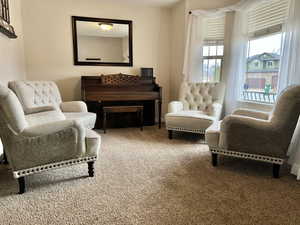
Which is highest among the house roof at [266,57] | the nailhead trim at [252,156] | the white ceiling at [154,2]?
the white ceiling at [154,2]

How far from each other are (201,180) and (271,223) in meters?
0.63

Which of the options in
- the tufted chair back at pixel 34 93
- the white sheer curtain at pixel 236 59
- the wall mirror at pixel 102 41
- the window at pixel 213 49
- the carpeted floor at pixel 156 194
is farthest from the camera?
the wall mirror at pixel 102 41

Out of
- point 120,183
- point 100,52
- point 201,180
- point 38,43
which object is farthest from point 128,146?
point 38,43

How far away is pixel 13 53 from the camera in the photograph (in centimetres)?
287

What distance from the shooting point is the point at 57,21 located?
11.9 feet

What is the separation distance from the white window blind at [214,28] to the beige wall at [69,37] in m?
0.93

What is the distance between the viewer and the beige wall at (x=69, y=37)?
3547 mm

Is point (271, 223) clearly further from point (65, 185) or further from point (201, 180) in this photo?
point (65, 185)

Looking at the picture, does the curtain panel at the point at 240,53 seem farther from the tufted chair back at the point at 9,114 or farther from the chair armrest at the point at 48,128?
the tufted chair back at the point at 9,114

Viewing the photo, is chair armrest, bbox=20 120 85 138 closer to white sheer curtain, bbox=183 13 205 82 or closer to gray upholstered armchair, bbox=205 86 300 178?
gray upholstered armchair, bbox=205 86 300 178

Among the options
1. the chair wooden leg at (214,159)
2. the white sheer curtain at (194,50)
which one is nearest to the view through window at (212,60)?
the white sheer curtain at (194,50)

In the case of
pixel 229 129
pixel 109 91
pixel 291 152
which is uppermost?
pixel 109 91

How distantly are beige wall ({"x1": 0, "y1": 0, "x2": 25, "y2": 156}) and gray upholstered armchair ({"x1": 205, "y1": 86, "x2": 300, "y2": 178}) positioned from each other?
7.93 feet

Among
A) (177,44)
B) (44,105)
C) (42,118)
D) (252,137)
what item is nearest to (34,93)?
(44,105)
